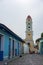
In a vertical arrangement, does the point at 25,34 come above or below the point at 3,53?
above

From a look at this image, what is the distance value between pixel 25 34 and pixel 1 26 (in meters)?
52.7

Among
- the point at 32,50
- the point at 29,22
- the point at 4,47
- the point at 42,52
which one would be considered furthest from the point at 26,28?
the point at 4,47

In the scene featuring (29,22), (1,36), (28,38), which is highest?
(29,22)

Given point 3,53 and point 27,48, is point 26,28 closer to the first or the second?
point 27,48

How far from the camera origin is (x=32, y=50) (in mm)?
73562

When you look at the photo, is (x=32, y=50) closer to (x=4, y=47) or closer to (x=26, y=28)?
(x=26, y=28)

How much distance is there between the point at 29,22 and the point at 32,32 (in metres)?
2.99

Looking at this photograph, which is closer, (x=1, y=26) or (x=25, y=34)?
(x=1, y=26)

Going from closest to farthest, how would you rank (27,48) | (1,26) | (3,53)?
(1,26) < (3,53) < (27,48)

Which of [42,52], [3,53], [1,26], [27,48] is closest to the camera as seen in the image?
[1,26]

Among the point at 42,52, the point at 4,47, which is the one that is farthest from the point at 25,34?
the point at 4,47

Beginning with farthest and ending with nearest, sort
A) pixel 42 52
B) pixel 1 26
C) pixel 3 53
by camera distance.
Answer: pixel 42 52
pixel 3 53
pixel 1 26

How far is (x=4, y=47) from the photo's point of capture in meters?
24.6

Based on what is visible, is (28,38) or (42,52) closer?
(42,52)
